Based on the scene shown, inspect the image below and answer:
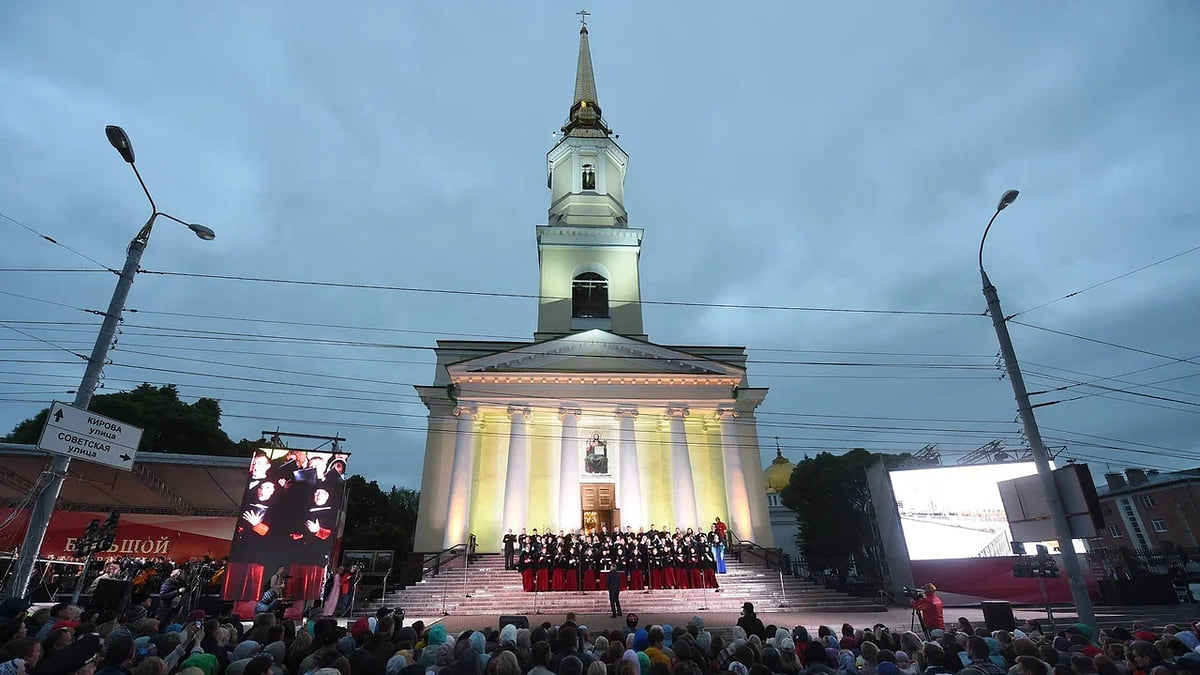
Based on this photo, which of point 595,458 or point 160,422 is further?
point 160,422

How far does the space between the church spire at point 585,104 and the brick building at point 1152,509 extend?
4196 centimetres

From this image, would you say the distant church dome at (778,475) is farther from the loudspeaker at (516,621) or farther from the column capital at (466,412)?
the loudspeaker at (516,621)

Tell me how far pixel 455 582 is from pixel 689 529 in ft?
27.0

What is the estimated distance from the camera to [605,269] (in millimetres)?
32312

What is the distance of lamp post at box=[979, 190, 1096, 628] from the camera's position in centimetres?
878

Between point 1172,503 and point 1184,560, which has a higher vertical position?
point 1172,503

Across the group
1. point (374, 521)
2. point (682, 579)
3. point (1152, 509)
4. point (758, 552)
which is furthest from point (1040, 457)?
point (1152, 509)

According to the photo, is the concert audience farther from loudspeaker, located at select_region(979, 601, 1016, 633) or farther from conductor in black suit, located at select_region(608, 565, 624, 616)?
conductor in black suit, located at select_region(608, 565, 624, 616)

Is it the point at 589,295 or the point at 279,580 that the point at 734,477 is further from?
the point at 279,580

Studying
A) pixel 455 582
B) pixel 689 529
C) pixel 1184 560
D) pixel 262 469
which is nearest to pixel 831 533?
pixel 1184 560

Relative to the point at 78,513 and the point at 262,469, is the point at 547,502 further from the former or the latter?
the point at 78,513

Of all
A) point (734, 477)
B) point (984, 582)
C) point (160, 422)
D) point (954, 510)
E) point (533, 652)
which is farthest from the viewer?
point (160, 422)

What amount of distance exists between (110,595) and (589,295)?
23.4 metres

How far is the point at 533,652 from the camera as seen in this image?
513cm
